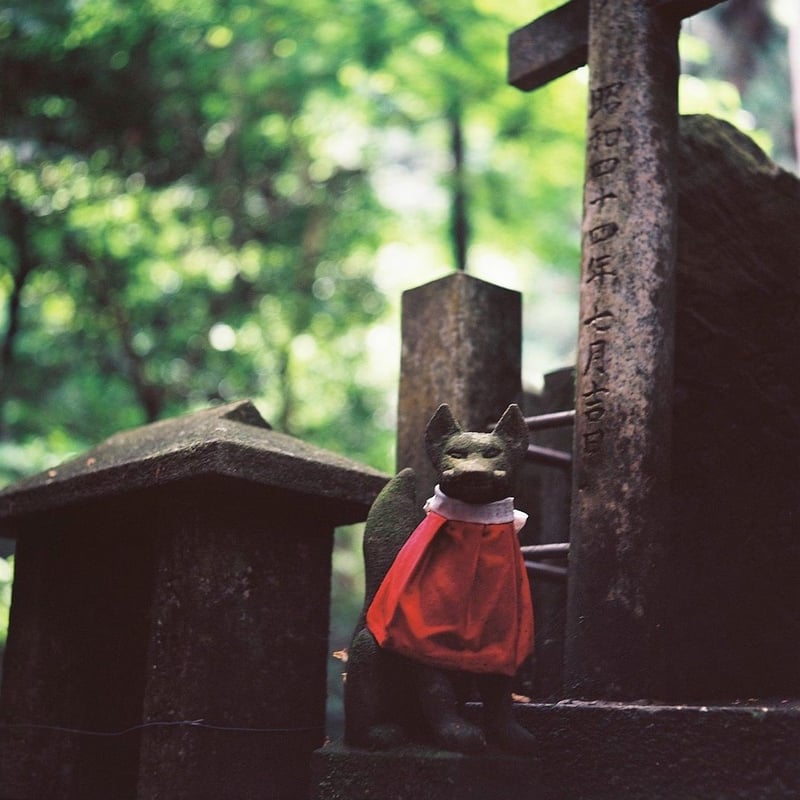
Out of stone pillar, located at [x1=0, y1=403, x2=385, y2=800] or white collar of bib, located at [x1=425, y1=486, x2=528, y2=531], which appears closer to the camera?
white collar of bib, located at [x1=425, y1=486, x2=528, y2=531]

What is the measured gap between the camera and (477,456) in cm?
301

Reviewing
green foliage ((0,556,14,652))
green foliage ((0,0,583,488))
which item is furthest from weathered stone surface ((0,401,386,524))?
green foliage ((0,0,583,488))

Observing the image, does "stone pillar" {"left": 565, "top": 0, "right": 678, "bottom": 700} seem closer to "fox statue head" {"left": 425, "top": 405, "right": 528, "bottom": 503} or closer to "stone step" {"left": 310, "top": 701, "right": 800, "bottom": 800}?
"stone step" {"left": 310, "top": 701, "right": 800, "bottom": 800}

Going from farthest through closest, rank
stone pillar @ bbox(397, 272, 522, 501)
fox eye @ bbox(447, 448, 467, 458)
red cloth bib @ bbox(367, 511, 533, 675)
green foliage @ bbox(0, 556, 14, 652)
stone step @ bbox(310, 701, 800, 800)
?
green foliage @ bbox(0, 556, 14, 652) < stone pillar @ bbox(397, 272, 522, 501) < fox eye @ bbox(447, 448, 467, 458) < red cloth bib @ bbox(367, 511, 533, 675) < stone step @ bbox(310, 701, 800, 800)

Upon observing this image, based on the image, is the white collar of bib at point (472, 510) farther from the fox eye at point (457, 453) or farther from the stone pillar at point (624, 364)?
the stone pillar at point (624, 364)

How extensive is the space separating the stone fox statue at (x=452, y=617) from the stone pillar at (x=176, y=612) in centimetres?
68

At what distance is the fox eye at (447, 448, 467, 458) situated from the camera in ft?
9.95

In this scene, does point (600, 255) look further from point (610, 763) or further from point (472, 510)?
point (610, 763)

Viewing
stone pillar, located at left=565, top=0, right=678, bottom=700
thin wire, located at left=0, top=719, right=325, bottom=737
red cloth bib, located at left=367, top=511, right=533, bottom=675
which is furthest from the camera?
thin wire, located at left=0, top=719, right=325, bottom=737

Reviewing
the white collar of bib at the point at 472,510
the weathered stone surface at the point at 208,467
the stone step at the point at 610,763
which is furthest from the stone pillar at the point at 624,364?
the weathered stone surface at the point at 208,467

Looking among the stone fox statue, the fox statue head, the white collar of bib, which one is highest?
the fox statue head

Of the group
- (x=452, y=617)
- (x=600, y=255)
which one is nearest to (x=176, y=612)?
(x=452, y=617)

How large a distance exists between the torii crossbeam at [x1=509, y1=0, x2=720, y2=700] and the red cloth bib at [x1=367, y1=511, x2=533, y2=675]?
436 millimetres

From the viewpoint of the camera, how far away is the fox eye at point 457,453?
3033mm
